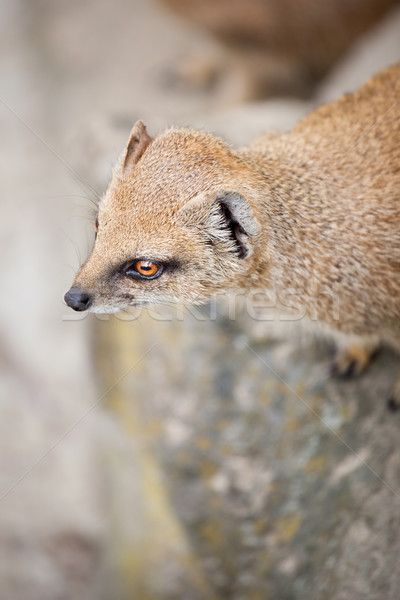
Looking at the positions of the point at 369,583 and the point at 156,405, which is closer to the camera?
the point at 369,583

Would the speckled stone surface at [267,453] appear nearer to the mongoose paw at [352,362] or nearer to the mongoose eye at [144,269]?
the mongoose paw at [352,362]

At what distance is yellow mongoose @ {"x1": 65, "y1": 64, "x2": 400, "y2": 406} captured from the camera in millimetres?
A: 2656

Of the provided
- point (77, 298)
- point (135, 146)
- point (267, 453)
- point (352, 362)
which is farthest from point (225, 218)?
point (267, 453)

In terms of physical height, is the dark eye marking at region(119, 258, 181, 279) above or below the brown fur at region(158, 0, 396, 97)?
below

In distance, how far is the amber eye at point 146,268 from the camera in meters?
2.68

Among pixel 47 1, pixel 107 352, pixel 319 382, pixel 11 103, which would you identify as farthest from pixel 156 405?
pixel 47 1

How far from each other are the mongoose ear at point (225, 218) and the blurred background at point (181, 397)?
1.36 metres

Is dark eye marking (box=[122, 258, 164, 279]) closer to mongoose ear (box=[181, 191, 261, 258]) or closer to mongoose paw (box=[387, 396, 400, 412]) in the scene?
mongoose ear (box=[181, 191, 261, 258])

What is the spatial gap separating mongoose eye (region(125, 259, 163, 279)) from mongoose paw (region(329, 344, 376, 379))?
5.06 feet

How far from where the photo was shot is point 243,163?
285cm

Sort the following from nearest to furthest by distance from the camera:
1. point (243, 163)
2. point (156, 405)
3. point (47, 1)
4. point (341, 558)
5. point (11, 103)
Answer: point (243, 163), point (341, 558), point (156, 405), point (11, 103), point (47, 1)

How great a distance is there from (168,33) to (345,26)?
2.17 metres

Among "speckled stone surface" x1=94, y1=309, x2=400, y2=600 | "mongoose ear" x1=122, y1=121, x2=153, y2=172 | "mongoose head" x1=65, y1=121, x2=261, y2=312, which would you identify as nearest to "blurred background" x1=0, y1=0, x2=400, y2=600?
"speckled stone surface" x1=94, y1=309, x2=400, y2=600

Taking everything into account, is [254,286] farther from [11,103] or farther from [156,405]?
[11,103]
